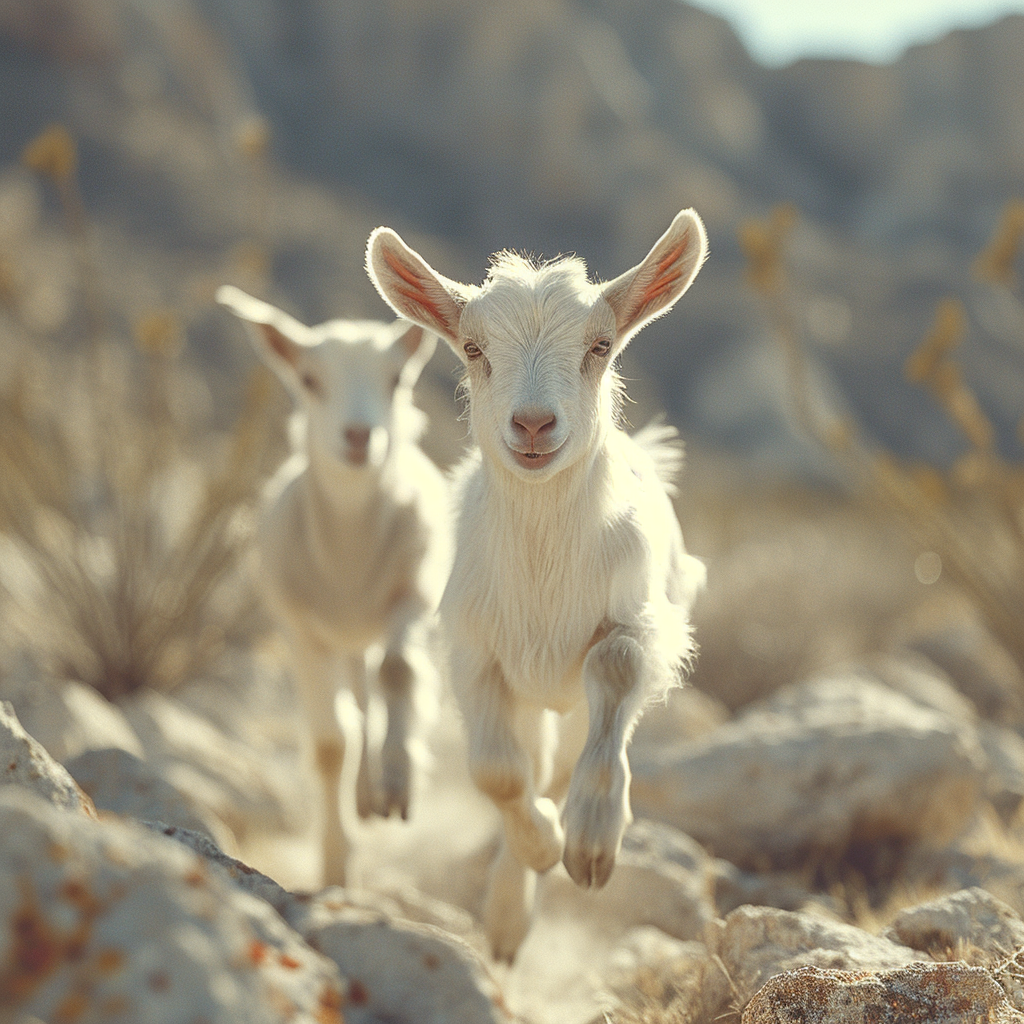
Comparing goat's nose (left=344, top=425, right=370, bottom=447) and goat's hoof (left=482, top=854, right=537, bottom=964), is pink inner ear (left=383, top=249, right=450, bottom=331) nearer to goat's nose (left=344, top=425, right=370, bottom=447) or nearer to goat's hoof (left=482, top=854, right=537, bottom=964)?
goat's nose (left=344, top=425, right=370, bottom=447)

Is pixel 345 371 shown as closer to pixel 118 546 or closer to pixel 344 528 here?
pixel 344 528

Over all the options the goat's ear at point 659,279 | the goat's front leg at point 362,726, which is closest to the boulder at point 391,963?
the goat's front leg at point 362,726

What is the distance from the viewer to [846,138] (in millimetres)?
46438

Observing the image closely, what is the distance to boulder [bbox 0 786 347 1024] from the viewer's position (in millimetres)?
1507

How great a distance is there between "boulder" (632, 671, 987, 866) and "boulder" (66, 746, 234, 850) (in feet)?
6.91

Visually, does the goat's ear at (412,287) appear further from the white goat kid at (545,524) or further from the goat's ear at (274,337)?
the goat's ear at (274,337)

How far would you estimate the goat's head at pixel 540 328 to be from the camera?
9.47ft

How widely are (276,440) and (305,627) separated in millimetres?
6890

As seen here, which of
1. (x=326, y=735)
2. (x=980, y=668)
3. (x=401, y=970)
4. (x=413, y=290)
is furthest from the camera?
(x=980, y=668)

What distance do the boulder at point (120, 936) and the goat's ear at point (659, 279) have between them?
1984mm

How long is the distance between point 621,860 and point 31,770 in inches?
93.7

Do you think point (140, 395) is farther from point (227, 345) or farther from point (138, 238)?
point (138, 238)

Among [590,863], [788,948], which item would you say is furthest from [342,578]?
[788,948]

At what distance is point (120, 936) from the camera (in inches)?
62.2
